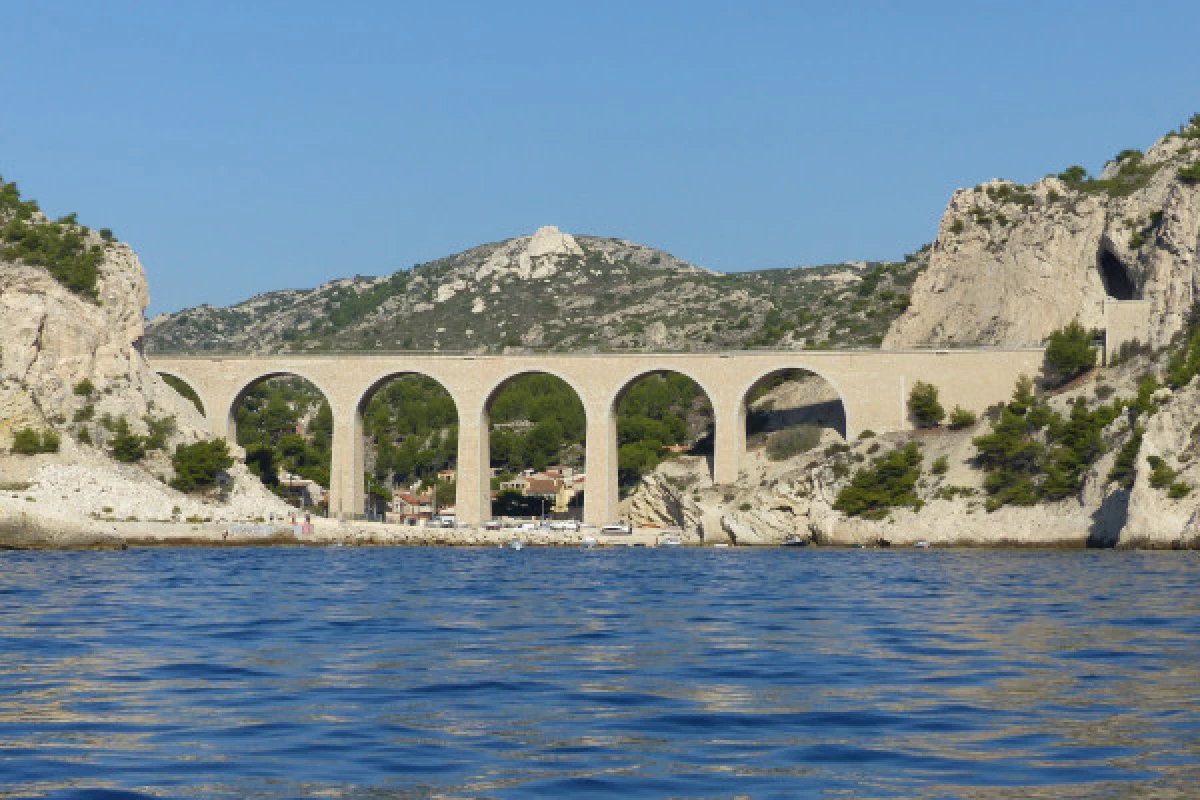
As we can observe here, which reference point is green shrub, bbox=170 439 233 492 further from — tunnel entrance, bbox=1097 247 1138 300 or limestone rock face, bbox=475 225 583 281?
limestone rock face, bbox=475 225 583 281

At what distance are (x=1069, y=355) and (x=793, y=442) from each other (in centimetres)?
1433

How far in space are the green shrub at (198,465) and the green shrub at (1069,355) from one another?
3629 centimetres

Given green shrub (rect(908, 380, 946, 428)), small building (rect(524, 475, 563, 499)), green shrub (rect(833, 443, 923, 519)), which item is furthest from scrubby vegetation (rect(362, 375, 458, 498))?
green shrub (rect(833, 443, 923, 519))

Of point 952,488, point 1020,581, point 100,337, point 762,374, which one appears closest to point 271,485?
point 100,337

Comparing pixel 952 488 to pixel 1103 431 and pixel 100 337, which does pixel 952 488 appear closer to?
pixel 1103 431

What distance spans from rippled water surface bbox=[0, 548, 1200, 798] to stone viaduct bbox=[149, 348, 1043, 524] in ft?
134

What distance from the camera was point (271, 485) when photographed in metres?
86.5

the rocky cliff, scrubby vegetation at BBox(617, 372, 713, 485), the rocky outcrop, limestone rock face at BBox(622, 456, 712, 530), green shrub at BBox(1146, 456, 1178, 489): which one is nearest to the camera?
green shrub at BBox(1146, 456, 1178, 489)

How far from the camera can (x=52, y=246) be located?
69188 millimetres

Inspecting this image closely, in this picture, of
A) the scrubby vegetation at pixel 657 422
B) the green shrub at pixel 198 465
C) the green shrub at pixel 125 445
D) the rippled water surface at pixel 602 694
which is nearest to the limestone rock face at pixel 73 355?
the green shrub at pixel 125 445

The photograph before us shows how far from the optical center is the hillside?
116 metres

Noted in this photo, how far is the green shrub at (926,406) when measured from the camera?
6994 centimetres

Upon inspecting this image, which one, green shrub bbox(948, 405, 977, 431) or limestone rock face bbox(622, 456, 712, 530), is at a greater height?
green shrub bbox(948, 405, 977, 431)

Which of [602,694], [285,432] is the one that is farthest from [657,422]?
[602,694]
